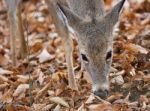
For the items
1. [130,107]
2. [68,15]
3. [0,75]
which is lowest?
[130,107]

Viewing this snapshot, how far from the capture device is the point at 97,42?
20.6 ft

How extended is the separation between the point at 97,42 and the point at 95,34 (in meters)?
0.10

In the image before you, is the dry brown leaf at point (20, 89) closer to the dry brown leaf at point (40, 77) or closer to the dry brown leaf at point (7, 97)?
the dry brown leaf at point (7, 97)

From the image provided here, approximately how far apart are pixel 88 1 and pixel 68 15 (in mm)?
379

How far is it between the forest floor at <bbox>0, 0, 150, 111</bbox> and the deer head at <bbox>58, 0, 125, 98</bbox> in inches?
9.7

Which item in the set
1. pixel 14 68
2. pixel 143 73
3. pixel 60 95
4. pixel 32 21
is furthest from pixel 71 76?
pixel 32 21

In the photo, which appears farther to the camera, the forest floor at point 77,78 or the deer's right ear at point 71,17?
the forest floor at point 77,78

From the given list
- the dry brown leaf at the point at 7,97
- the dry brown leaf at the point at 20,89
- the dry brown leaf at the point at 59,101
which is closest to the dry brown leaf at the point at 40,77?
the dry brown leaf at the point at 20,89

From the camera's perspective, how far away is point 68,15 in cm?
648

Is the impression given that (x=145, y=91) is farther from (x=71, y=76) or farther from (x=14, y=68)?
(x=14, y=68)

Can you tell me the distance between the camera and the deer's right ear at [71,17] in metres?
6.45

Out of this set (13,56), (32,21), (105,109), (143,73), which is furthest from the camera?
(32,21)

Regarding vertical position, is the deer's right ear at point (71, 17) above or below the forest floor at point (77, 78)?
above

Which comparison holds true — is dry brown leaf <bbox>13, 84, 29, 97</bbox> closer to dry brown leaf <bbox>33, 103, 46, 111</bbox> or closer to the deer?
Answer: dry brown leaf <bbox>33, 103, 46, 111</bbox>
